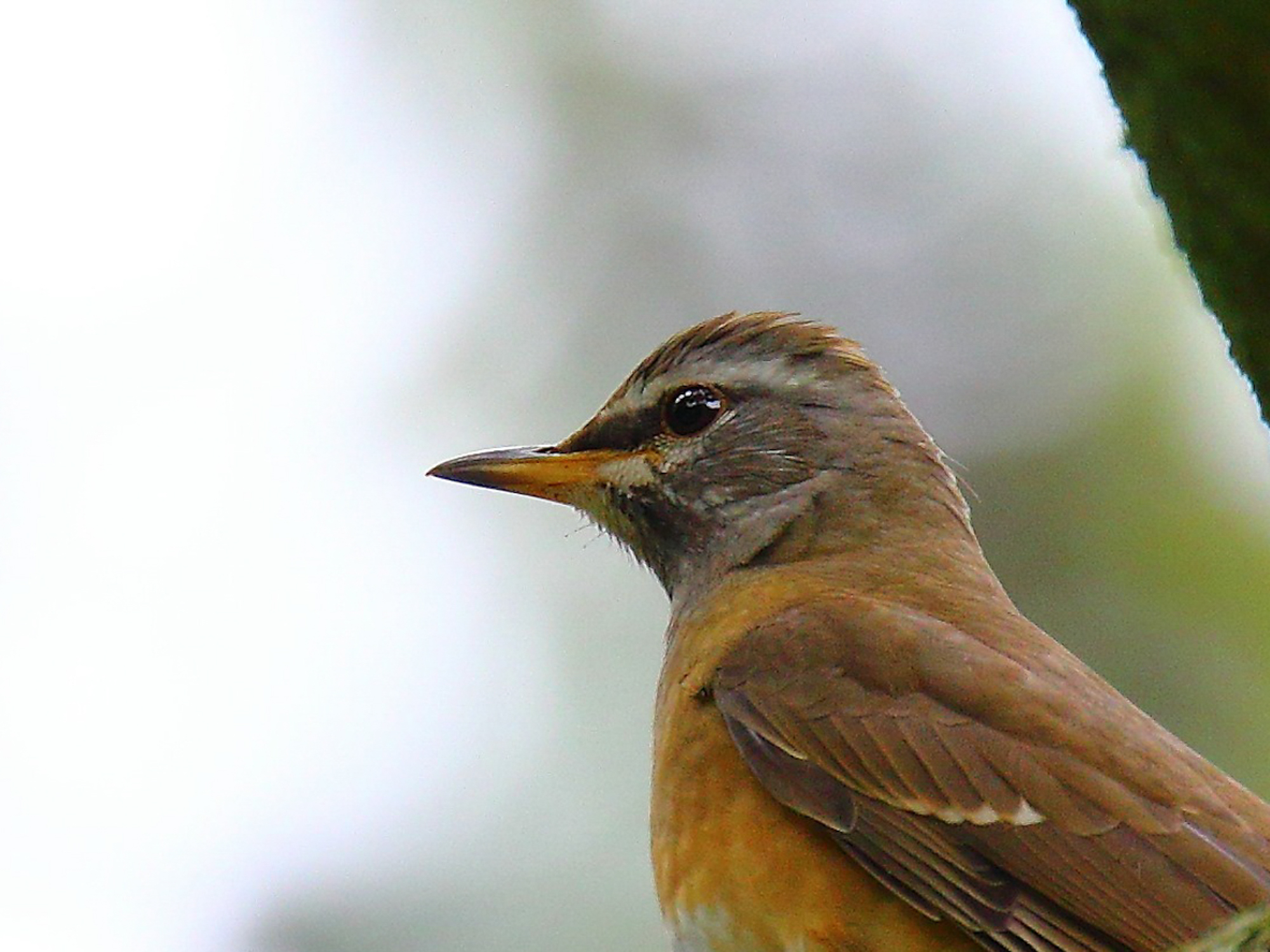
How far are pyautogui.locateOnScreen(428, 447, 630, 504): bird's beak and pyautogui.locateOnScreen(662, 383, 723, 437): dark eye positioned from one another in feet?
0.48

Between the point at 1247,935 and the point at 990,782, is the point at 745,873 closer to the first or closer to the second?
the point at 990,782

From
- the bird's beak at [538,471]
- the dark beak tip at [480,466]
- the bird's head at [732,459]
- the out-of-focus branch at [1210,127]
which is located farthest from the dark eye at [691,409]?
the out-of-focus branch at [1210,127]

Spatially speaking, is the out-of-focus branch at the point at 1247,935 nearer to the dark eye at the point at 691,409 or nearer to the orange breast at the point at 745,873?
the orange breast at the point at 745,873

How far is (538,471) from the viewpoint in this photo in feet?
15.5

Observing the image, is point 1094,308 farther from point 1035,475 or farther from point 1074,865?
point 1074,865

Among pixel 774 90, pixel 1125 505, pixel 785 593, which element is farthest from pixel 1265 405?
pixel 774 90

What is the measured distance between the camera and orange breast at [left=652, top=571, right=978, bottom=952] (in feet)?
10.9

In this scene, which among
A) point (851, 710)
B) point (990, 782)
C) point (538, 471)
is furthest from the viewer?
point (538, 471)

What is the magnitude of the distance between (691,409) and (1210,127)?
2917 mm

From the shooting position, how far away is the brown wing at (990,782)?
3273mm

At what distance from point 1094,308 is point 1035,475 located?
1.33 m

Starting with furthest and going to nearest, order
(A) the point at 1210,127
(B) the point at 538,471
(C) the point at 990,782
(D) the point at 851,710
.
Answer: (B) the point at 538,471 → (D) the point at 851,710 → (C) the point at 990,782 → (A) the point at 1210,127

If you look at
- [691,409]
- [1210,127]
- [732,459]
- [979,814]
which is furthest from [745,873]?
[1210,127]

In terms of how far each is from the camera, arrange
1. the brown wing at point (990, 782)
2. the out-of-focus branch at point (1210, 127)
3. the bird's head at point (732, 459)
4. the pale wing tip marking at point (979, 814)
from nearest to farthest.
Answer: the out-of-focus branch at point (1210, 127), the brown wing at point (990, 782), the pale wing tip marking at point (979, 814), the bird's head at point (732, 459)
